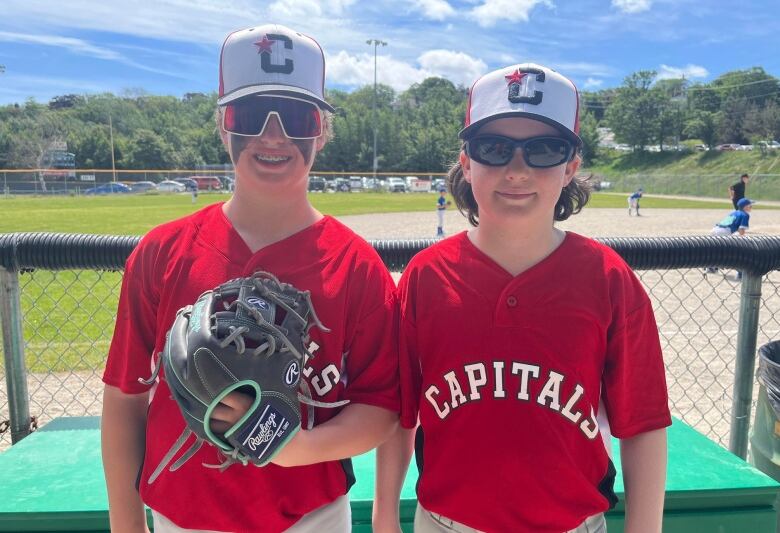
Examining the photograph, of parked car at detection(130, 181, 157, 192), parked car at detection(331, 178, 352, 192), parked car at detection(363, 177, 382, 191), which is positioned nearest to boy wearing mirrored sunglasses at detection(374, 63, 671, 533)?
parked car at detection(130, 181, 157, 192)

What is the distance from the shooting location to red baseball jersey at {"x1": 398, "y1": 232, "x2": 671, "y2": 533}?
59.1 inches

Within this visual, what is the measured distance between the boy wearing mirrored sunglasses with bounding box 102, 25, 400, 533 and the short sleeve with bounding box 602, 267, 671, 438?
1.93 ft

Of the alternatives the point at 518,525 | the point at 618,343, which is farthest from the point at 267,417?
the point at 618,343

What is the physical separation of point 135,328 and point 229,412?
457mm

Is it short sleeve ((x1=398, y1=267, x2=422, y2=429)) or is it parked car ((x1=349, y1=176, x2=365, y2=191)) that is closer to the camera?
short sleeve ((x1=398, y1=267, x2=422, y2=429))

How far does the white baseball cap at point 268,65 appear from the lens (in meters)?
1.49

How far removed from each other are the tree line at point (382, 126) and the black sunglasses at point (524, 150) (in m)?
61.8

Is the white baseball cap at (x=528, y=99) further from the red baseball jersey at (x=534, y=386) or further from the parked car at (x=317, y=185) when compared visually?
the parked car at (x=317, y=185)

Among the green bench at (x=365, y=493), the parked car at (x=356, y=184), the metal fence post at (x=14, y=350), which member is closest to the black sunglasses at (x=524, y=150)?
the green bench at (x=365, y=493)

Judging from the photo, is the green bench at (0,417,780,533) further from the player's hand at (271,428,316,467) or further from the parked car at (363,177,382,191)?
the parked car at (363,177,382,191)

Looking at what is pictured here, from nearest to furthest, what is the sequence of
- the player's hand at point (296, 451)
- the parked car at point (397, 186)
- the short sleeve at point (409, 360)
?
the player's hand at point (296, 451), the short sleeve at point (409, 360), the parked car at point (397, 186)

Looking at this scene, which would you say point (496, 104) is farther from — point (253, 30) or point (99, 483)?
point (99, 483)

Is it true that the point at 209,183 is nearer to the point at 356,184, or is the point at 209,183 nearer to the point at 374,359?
the point at 356,184

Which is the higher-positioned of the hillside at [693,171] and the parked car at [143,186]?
the hillside at [693,171]
